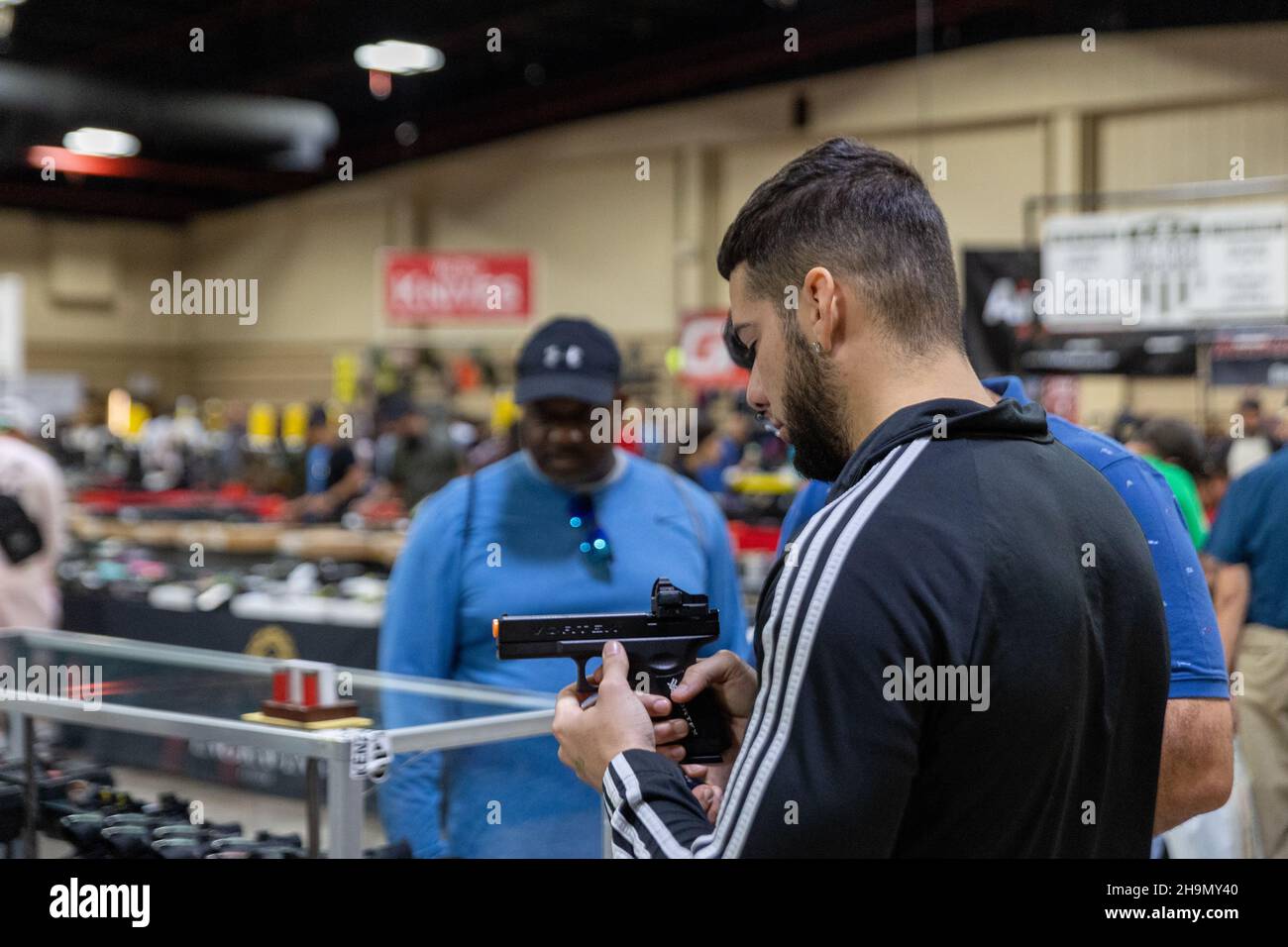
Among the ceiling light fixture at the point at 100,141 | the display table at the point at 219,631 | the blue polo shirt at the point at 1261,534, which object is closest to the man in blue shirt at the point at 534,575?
the blue polo shirt at the point at 1261,534

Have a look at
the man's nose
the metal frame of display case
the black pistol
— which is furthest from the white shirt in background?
the black pistol

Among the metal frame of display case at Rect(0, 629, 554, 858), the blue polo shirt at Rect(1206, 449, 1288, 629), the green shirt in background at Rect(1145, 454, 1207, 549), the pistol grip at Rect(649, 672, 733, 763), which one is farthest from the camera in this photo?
the green shirt in background at Rect(1145, 454, 1207, 549)

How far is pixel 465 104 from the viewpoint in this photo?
606 inches

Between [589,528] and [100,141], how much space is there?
13472 mm

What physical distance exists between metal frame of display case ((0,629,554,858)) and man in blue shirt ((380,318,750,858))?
4 centimetres

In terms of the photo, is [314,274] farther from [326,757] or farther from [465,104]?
[326,757]

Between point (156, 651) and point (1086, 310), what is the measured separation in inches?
191

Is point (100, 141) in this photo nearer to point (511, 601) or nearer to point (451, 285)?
point (451, 285)

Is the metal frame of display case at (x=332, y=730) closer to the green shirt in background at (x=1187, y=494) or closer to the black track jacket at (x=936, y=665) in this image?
the black track jacket at (x=936, y=665)

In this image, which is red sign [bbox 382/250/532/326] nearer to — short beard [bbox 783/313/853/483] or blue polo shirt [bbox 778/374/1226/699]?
blue polo shirt [bbox 778/374/1226/699]

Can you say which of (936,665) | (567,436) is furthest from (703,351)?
(936,665)

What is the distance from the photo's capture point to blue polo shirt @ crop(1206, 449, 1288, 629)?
359 cm

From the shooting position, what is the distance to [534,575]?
2.33 meters

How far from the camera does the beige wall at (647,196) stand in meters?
12.0
